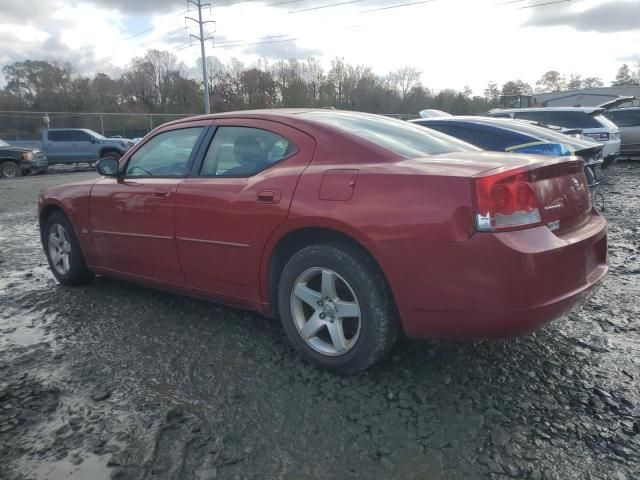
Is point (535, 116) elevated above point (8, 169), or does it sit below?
above

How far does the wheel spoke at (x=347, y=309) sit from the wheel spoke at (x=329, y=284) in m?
0.05

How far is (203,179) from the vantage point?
11.7 ft

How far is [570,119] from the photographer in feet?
41.1

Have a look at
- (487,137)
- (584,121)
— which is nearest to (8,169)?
(487,137)

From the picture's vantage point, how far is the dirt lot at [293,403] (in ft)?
7.29

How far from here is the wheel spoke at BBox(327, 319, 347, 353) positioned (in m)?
2.90

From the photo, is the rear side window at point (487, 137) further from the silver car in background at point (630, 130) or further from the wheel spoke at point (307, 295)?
the silver car in background at point (630, 130)

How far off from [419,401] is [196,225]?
179 cm

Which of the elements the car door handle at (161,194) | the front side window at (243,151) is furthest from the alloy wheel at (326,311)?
the car door handle at (161,194)

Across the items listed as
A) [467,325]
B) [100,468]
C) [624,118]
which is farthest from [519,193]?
[624,118]

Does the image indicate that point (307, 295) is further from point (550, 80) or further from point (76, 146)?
point (550, 80)

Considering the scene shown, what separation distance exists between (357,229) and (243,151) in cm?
115

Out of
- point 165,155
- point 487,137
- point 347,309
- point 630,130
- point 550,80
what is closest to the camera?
point 347,309

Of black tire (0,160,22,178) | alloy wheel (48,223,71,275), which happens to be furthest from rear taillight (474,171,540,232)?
black tire (0,160,22,178)
